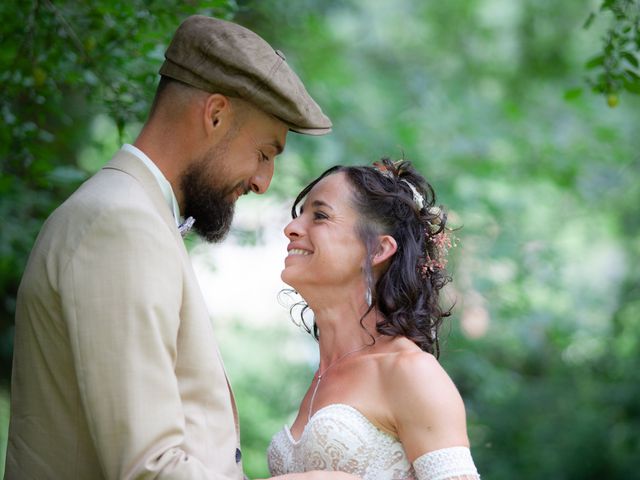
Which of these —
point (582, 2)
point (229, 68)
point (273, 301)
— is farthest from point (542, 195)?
point (229, 68)

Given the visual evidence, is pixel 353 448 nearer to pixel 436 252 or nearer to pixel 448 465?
pixel 448 465

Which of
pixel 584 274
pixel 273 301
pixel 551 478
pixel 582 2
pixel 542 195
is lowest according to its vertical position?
pixel 551 478

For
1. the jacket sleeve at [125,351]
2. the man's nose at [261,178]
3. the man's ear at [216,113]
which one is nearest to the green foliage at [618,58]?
the man's nose at [261,178]

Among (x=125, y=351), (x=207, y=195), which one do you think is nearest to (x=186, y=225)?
(x=207, y=195)

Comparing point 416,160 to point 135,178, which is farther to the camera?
point 416,160

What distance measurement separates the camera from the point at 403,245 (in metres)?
3.37

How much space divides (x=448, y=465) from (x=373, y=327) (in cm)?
65

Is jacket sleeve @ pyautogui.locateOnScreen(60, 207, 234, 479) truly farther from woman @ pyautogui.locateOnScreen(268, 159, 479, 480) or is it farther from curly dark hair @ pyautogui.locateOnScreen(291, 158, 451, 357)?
curly dark hair @ pyautogui.locateOnScreen(291, 158, 451, 357)

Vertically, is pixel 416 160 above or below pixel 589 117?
below

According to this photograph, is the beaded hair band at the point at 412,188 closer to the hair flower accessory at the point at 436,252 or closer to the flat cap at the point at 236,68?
the hair flower accessory at the point at 436,252

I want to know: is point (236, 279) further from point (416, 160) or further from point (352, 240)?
point (352, 240)

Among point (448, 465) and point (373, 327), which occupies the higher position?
point (373, 327)

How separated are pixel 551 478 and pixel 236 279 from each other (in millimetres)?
3734

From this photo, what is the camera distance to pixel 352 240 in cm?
328
